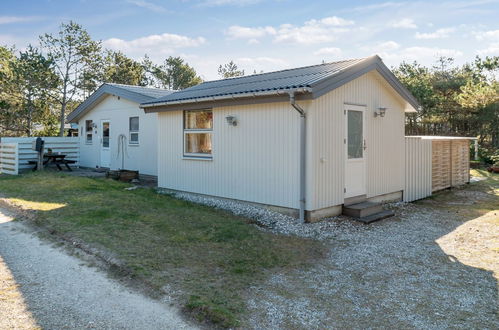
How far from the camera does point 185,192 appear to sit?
30.3ft

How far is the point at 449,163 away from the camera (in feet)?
38.2

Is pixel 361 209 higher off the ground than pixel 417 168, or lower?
lower

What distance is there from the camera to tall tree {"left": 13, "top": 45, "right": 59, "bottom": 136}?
2353cm

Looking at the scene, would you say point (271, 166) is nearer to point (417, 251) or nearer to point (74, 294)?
point (417, 251)

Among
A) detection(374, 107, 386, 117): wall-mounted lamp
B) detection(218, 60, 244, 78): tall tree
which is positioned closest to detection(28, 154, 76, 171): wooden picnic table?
detection(374, 107, 386, 117): wall-mounted lamp

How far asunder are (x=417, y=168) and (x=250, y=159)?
16.5 ft

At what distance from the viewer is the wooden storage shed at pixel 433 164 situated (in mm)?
9625

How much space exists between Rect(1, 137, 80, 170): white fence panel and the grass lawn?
540cm

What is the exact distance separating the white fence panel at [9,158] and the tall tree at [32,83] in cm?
1184

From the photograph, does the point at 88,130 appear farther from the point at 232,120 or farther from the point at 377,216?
the point at 377,216

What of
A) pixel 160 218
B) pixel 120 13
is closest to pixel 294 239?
pixel 160 218

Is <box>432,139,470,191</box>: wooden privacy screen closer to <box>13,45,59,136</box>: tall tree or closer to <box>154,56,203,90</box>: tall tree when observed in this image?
<box>13,45,59,136</box>: tall tree

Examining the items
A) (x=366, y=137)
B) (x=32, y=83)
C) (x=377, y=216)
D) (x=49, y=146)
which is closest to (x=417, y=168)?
(x=366, y=137)

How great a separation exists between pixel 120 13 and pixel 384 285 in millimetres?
11318
